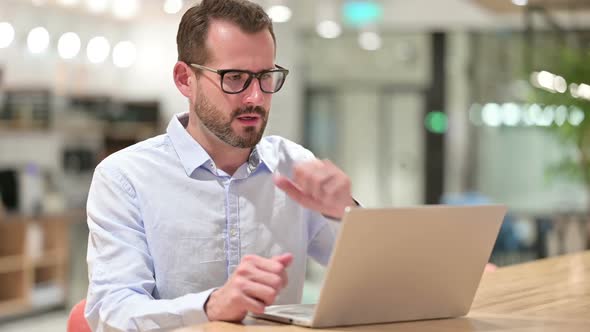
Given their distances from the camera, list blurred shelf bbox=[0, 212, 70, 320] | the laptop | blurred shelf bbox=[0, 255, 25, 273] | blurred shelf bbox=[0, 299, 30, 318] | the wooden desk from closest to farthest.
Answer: the laptop < the wooden desk < blurred shelf bbox=[0, 299, 30, 318] < blurred shelf bbox=[0, 255, 25, 273] < blurred shelf bbox=[0, 212, 70, 320]

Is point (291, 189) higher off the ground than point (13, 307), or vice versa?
point (291, 189)

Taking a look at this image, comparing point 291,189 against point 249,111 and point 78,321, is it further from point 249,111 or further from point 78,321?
point 78,321

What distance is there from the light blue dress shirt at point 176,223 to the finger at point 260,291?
299 millimetres

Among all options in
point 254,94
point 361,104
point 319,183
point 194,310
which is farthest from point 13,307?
point 319,183

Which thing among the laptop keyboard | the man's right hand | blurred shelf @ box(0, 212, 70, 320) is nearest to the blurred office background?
blurred shelf @ box(0, 212, 70, 320)

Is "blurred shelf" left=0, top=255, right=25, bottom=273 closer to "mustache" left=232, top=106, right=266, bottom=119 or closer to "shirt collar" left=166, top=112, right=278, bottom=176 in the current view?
"shirt collar" left=166, top=112, right=278, bottom=176

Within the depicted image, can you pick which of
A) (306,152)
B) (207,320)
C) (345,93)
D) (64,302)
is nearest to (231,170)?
(306,152)

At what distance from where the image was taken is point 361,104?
38.5 ft

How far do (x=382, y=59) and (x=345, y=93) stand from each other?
0.60 m

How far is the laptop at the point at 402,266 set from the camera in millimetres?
1532

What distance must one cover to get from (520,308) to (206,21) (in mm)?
878

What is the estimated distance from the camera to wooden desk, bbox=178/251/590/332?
5.47ft

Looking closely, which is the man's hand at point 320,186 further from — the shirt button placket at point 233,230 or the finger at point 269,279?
the shirt button placket at point 233,230

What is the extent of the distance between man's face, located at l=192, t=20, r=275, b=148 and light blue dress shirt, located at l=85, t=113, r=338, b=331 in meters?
0.11
